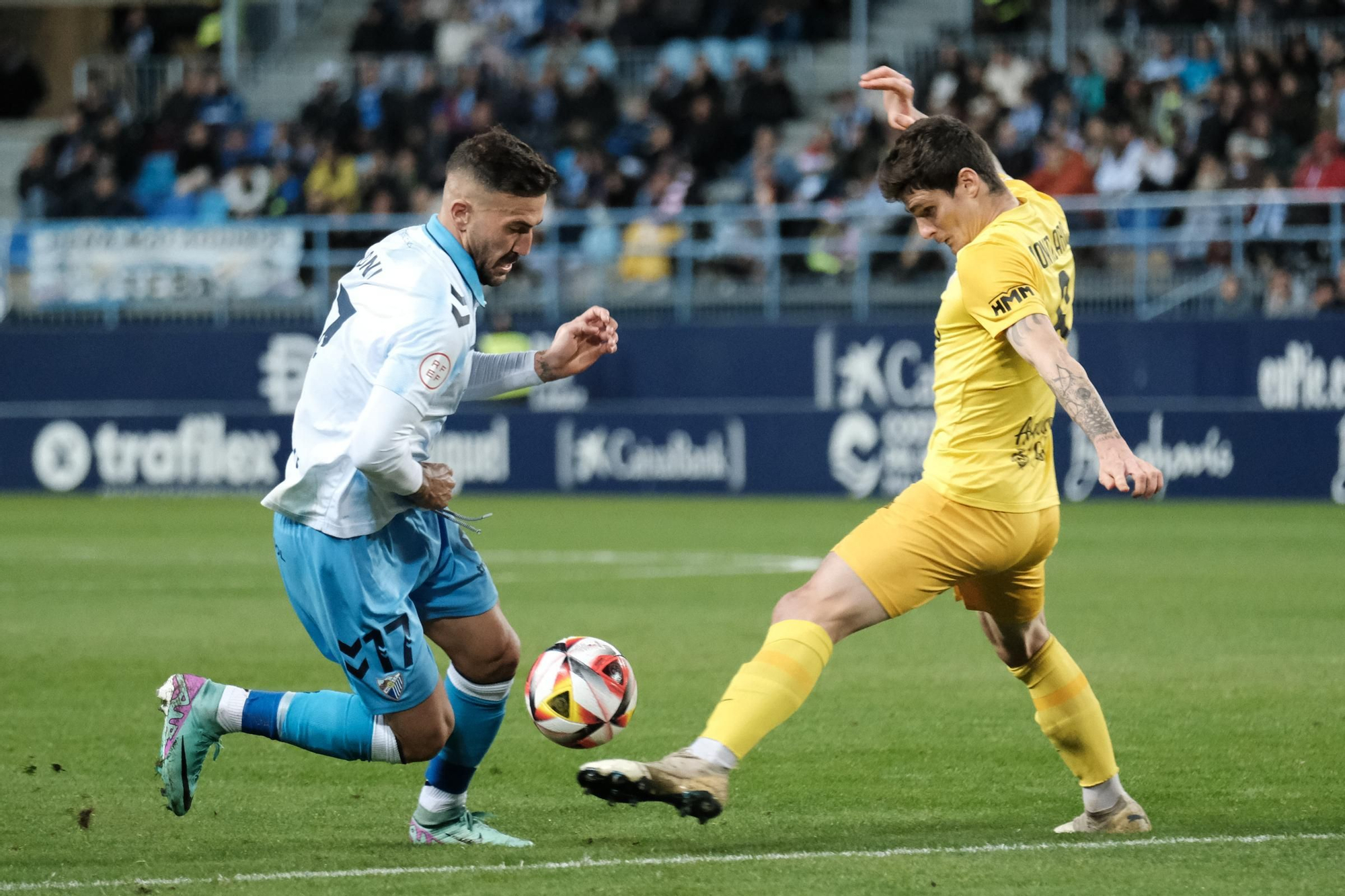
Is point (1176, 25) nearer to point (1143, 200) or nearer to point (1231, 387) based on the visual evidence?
point (1143, 200)

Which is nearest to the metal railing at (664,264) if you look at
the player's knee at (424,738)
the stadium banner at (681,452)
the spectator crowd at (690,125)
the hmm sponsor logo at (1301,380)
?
the spectator crowd at (690,125)

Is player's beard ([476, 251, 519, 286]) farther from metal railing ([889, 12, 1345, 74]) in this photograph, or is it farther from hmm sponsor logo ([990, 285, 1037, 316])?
metal railing ([889, 12, 1345, 74])

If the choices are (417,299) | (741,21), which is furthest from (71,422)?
(417,299)

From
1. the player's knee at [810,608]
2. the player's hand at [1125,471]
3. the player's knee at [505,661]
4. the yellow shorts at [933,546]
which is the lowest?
the player's knee at [505,661]

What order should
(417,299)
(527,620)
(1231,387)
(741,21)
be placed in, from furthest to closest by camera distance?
(741,21)
(1231,387)
(527,620)
(417,299)

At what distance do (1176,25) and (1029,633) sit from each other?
1940cm

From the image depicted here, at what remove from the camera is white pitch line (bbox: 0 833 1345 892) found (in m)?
5.30

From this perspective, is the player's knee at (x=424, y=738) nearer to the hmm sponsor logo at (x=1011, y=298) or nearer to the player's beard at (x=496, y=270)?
the player's beard at (x=496, y=270)

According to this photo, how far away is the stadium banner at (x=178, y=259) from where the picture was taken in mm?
23500

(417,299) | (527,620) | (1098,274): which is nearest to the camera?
(417,299)

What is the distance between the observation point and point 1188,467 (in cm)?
2017

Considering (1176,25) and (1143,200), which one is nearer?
(1143,200)

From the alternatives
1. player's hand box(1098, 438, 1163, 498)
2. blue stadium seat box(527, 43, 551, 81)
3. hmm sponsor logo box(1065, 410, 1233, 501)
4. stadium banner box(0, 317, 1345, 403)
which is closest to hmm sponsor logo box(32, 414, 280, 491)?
stadium banner box(0, 317, 1345, 403)

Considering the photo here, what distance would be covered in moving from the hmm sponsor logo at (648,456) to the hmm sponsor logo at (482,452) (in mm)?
662
